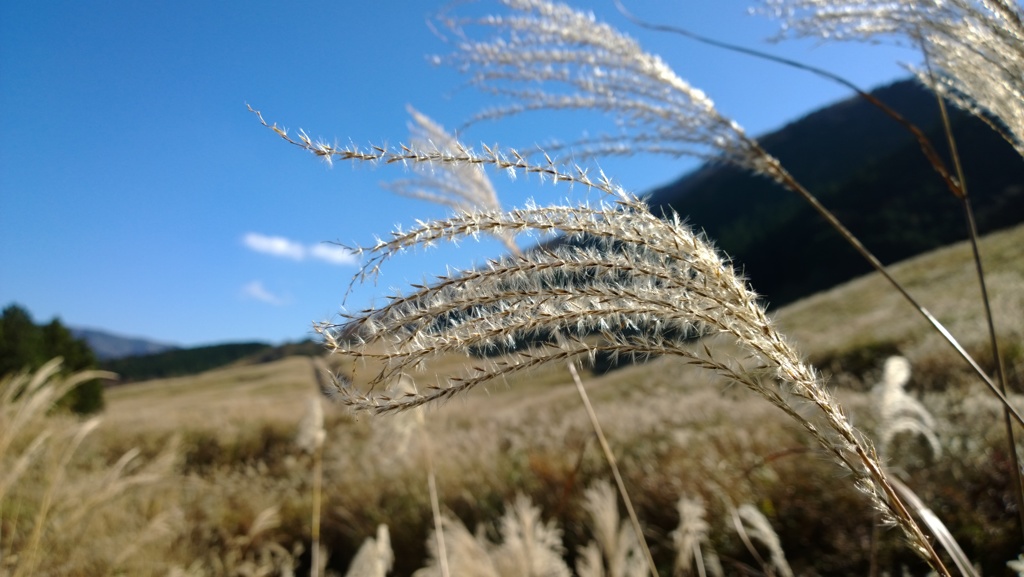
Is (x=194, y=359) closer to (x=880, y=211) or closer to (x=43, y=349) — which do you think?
(x=43, y=349)

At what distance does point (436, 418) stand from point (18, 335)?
1231 inches

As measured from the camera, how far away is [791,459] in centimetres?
466

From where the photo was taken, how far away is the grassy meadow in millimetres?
3287

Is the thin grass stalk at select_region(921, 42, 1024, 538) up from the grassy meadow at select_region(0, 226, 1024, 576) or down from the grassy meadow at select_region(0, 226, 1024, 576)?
up

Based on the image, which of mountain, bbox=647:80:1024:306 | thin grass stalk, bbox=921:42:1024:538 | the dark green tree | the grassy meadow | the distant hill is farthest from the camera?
the distant hill

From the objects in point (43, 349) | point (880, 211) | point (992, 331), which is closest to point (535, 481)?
point (992, 331)

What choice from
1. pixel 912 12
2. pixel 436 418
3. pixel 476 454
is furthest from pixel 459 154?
pixel 436 418

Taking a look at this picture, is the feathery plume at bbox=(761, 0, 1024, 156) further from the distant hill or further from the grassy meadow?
the distant hill

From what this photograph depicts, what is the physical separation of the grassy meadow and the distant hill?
226 feet

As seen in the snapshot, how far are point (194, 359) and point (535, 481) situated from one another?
9886cm

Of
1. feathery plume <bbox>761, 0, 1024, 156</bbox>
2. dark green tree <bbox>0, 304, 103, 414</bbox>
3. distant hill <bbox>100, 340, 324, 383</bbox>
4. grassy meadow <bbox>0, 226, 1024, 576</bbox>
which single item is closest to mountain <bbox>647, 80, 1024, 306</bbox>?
grassy meadow <bbox>0, 226, 1024, 576</bbox>

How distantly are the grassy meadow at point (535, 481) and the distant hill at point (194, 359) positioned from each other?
226 feet

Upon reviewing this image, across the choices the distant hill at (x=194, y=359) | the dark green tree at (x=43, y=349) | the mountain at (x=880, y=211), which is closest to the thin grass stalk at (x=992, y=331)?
the mountain at (x=880, y=211)

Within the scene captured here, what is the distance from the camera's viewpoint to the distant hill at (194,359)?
8038 cm
